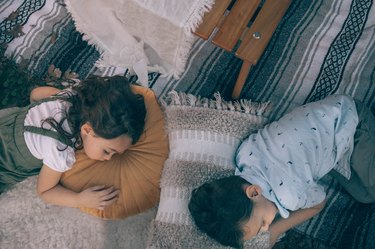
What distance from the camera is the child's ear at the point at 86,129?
4.36ft

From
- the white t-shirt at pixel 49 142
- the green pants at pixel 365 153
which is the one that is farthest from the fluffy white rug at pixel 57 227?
the green pants at pixel 365 153

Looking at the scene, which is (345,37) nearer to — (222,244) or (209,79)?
(209,79)

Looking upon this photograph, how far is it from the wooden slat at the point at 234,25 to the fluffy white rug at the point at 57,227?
2.09 feet

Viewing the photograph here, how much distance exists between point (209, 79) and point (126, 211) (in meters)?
0.61

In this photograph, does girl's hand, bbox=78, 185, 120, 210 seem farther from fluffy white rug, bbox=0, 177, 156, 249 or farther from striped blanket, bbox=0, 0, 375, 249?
striped blanket, bbox=0, 0, 375, 249

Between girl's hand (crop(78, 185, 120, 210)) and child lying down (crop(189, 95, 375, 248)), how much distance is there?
29cm

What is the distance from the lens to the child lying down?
4.39 ft

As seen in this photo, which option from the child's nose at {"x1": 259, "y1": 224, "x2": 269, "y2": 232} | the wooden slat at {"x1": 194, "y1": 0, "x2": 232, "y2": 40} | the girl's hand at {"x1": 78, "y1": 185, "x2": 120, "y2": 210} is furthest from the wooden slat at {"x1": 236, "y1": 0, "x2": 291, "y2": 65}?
the girl's hand at {"x1": 78, "y1": 185, "x2": 120, "y2": 210}

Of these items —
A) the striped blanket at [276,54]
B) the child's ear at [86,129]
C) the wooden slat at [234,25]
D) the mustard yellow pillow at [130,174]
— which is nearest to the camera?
the child's ear at [86,129]

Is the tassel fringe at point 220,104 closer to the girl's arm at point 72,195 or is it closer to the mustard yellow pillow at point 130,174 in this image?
the mustard yellow pillow at point 130,174

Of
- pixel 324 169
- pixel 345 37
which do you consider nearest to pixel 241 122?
pixel 324 169

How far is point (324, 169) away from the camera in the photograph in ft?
4.98

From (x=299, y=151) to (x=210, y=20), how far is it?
19.3 inches

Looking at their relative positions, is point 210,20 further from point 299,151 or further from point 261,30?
point 299,151
